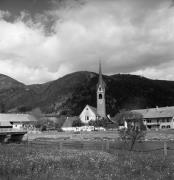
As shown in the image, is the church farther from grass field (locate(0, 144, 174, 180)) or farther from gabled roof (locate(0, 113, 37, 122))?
grass field (locate(0, 144, 174, 180))

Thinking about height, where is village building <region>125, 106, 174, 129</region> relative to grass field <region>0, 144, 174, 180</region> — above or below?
above

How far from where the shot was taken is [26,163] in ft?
57.4

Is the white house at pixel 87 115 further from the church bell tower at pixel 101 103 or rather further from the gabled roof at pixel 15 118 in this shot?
the gabled roof at pixel 15 118

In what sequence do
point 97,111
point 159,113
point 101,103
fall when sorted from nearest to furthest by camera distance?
1. point 159,113
2. point 101,103
3. point 97,111

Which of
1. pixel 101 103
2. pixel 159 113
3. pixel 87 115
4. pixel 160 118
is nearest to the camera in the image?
pixel 160 118

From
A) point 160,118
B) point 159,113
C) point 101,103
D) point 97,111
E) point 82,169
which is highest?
point 101,103

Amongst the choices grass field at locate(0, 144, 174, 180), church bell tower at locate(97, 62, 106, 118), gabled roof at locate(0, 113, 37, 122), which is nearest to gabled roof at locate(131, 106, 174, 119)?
church bell tower at locate(97, 62, 106, 118)

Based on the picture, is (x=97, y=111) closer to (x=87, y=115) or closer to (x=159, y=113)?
(x=87, y=115)

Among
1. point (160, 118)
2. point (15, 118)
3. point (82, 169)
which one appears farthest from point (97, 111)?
point (82, 169)

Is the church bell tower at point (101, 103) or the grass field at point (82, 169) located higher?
the church bell tower at point (101, 103)

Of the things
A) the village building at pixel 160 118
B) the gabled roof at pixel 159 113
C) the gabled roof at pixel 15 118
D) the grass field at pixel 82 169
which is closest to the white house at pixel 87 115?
the gabled roof at pixel 159 113

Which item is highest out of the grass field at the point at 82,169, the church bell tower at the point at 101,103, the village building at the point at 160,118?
the church bell tower at the point at 101,103

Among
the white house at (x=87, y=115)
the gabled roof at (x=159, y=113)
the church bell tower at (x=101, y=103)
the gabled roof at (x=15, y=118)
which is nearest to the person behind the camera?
the gabled roof at (x=159, y=113)

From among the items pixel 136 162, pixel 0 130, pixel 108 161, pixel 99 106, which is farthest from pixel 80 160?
pixel 99 106
